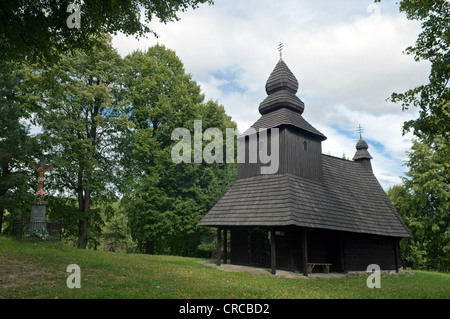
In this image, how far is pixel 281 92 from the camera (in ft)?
61.7

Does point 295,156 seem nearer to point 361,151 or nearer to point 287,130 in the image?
point 287,130

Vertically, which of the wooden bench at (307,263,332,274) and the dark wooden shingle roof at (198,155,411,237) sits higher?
the dark wooden shingle roof at (198,155,411,237)

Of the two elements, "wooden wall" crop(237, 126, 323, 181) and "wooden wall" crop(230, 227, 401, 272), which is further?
"wooden wall" crop(237, 126, 323, 181)

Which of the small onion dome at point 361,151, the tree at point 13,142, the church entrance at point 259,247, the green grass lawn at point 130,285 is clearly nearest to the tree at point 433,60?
the green grass lawn at point 130,285

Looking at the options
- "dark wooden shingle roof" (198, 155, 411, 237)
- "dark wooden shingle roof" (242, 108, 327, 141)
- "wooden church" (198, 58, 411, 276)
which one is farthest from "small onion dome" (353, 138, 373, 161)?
"dark wooden shingle roof" (242, 108, 327, 141)

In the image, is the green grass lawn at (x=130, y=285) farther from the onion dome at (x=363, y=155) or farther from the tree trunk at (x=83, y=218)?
the onion dome at (x=363, y=155)

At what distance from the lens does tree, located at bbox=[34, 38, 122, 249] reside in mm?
21156

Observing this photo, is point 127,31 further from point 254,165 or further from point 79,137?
point 79,137

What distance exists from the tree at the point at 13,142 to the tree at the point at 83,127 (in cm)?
116

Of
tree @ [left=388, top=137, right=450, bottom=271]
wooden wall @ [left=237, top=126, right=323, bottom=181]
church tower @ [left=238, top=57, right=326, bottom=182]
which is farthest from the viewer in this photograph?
tree @ [left=388, top=137, right=450, bottom=271]

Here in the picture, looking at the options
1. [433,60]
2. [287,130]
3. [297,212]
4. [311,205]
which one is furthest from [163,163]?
[433,60]

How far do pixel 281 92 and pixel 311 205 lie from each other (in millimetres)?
7243

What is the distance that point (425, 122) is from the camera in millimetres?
9852

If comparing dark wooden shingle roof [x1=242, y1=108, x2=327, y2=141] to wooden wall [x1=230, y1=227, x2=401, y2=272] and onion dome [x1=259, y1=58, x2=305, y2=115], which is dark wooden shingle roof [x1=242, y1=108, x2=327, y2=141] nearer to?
onion dome [x1=259, y1=58, x2=305, y2=115]
